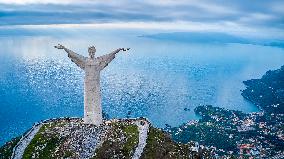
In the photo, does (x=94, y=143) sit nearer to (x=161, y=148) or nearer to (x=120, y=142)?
(x=120, y=142)

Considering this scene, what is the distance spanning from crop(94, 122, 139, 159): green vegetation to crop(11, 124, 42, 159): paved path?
4.81 m

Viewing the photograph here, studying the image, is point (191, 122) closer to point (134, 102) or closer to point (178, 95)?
point (134, 102)

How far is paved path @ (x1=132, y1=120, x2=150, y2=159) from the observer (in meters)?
28.0

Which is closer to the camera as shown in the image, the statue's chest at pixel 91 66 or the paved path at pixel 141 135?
the paved path at pixel 141 135

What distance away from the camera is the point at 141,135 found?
101ft

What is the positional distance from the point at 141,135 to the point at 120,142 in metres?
2.18

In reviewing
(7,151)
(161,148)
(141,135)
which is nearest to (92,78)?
(141,135)

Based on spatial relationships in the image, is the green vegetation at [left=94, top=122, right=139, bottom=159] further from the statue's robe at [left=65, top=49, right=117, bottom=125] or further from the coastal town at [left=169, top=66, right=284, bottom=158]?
the coastal town at [left=169, top=66, right=284, bottom=158]

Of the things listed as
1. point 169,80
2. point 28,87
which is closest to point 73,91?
point 28,87

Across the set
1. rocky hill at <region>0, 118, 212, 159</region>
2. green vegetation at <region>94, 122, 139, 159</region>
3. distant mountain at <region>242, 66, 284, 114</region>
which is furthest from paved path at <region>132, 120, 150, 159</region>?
distant mountain at <region>242, 66, 284, 114</region>

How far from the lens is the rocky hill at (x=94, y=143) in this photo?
27734 mm

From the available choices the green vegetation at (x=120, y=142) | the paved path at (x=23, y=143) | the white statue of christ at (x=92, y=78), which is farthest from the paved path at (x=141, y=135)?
the paved path at (x=23, y=143)

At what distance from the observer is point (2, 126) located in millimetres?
96875

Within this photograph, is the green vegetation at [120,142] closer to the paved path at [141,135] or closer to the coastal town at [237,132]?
the paved path at [141,135]
